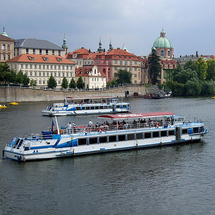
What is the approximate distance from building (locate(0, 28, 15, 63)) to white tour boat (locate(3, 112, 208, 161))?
289ft

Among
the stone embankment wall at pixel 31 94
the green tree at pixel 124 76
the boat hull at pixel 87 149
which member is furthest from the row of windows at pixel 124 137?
the green tree at pixel 124 76

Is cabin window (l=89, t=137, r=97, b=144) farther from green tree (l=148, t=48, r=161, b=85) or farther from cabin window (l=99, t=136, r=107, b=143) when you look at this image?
green tree (l=148, t=48, r=161, b=85)

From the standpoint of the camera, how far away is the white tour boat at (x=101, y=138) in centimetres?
3834

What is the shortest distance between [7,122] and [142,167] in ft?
111

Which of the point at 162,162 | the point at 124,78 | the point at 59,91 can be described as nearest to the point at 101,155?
the point at 162,162

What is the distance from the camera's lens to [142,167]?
37250 millimetres

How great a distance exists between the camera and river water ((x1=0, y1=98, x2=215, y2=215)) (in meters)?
28.0

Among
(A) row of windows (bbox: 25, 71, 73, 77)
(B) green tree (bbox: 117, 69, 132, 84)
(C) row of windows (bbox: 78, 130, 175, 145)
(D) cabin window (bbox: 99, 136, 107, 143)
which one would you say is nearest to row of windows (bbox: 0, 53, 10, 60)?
(A) row of windows (bbox: 25, 71, 73, 77)

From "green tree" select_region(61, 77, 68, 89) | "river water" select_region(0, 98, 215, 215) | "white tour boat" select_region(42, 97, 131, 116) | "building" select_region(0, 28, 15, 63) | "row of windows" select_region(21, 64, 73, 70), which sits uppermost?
"building" select_region(0, 28, 15, 63)

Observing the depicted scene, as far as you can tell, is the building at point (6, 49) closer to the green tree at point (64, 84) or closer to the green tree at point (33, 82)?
the green tree at point (33, 82)

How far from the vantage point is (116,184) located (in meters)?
32.4

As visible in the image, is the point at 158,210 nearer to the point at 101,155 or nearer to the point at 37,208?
the point at 37,208

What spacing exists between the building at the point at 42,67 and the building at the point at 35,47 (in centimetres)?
479

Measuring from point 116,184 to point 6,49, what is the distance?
105m
